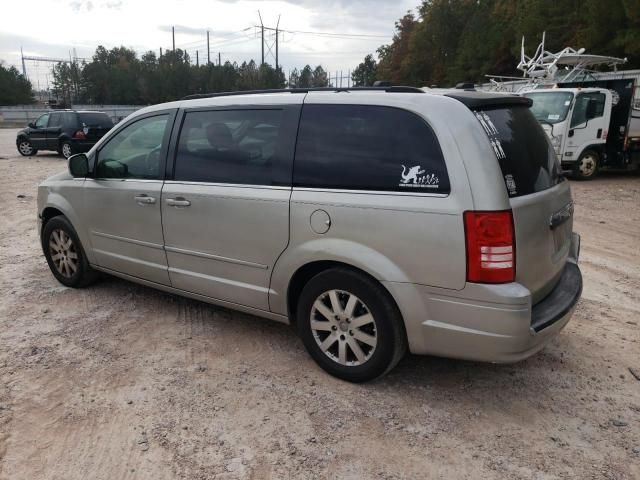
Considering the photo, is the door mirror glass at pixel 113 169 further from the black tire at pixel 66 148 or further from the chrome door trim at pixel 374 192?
the black tire at pixel 66 148

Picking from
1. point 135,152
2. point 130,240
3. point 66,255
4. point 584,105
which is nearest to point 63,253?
point 66,255

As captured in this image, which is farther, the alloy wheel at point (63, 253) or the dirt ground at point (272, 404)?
the alloy wheel at point (63, 253)

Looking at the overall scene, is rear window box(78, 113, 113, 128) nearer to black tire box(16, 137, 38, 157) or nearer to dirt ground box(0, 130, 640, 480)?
black tire box(16, 137, 38, 157)

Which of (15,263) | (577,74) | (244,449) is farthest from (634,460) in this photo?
(577,74)

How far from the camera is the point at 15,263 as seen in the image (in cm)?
618

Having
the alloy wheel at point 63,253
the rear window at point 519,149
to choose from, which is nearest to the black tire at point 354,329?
the rear window at point 519,149

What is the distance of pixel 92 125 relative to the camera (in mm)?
17906

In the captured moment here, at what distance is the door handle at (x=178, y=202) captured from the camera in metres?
3.97

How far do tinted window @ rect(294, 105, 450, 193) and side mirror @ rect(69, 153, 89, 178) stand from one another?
2.34 metres

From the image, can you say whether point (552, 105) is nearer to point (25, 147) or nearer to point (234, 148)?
point (234, 148)

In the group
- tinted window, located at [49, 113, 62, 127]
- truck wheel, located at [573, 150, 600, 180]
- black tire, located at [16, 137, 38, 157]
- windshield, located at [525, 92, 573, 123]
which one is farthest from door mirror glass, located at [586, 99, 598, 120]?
black tire, located at [16, 137, 38, 157]

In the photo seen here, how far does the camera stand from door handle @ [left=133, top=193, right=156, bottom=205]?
13.8ft

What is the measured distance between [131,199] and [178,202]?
61 cm

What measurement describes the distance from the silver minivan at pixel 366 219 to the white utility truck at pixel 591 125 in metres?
9.57
